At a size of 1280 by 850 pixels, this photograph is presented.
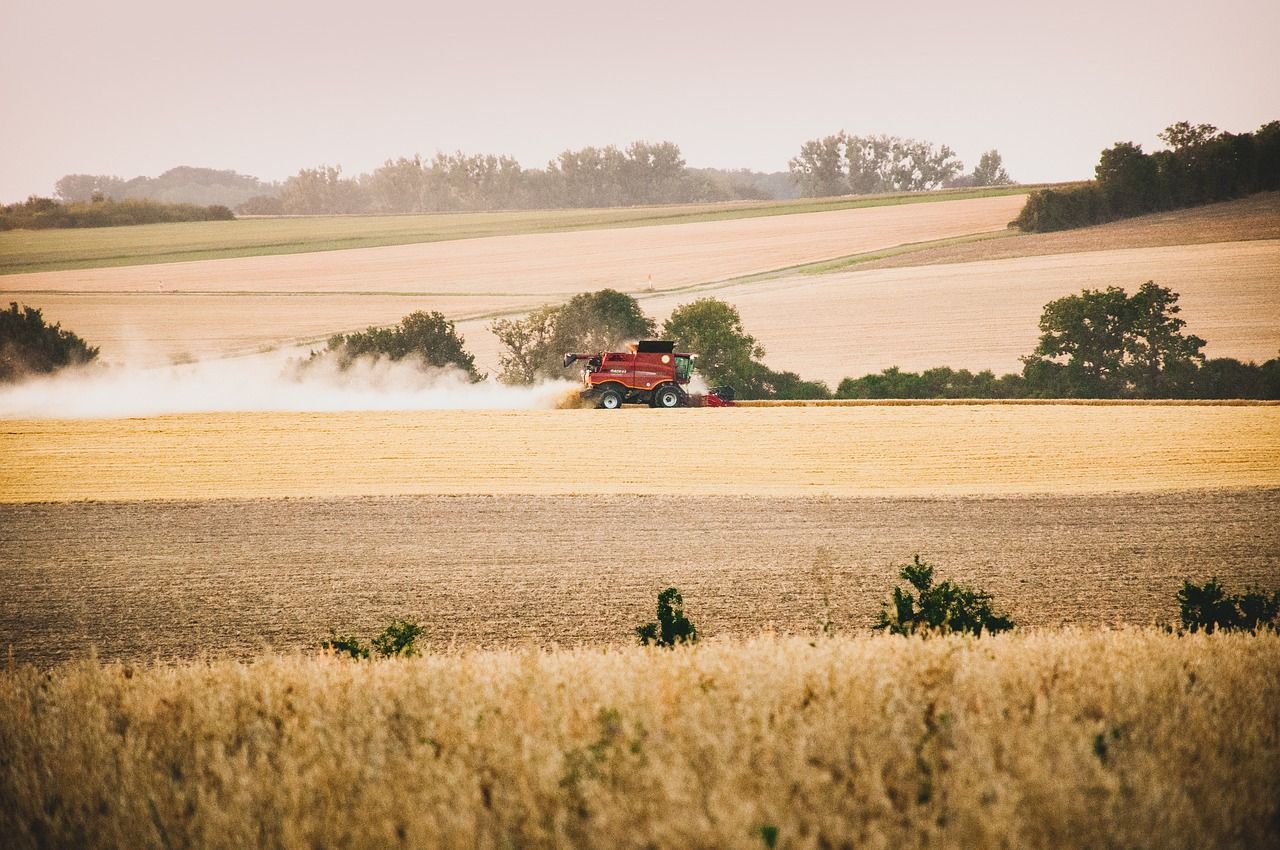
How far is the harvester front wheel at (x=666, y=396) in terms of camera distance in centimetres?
3481

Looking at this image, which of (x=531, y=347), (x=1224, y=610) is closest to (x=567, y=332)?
(x=531, y=347)

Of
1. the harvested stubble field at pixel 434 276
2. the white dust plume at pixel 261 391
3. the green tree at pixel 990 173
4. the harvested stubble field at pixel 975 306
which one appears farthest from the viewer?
the green tree at pixel 990 173

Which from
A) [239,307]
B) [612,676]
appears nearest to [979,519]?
[612,676]

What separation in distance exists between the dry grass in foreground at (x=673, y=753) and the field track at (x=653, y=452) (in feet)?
54.3

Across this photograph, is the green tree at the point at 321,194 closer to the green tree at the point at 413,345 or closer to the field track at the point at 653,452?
the green tree at the point at 413,345

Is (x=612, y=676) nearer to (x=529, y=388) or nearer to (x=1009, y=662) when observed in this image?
(x=1009, y=662)

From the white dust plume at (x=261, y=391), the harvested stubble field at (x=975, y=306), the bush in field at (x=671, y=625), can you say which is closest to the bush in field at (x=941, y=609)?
the bush in field at (x=671, y=625)

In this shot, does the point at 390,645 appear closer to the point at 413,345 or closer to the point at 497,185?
the point at 413,345

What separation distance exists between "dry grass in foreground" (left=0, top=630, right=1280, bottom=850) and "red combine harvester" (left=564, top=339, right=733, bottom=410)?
2688 centimetres

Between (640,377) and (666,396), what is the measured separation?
46.1 inches

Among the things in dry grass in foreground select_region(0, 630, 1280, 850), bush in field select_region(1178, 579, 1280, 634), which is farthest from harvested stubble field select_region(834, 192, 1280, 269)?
dry grass in foreground select_region(0, 630, 1280, 850)

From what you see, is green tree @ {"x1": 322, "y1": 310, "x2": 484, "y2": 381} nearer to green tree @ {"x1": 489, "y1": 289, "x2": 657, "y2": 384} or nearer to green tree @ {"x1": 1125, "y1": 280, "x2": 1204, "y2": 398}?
green tree @ {"x1": 489, "y1": 289, "x2": 657, "y2": 384}

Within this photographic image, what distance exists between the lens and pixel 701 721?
643 centimetres

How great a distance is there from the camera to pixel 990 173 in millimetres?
76500
